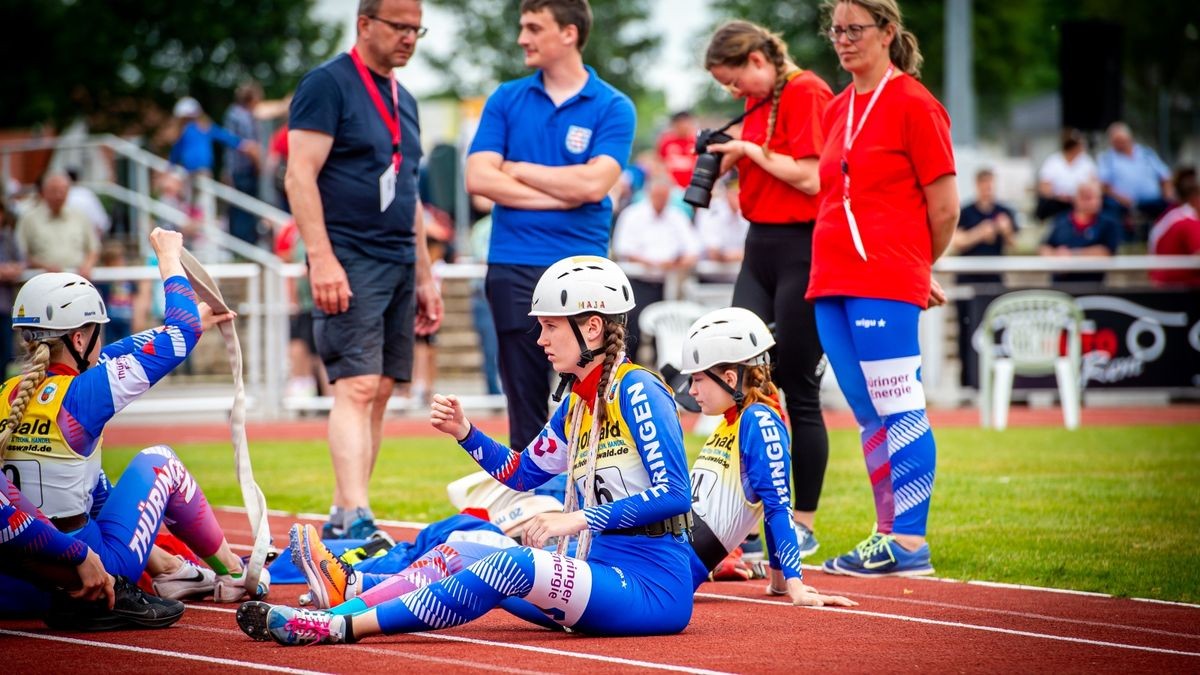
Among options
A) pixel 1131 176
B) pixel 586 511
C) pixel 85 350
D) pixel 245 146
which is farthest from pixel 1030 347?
pixel 245 146

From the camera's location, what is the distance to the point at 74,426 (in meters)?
6.19

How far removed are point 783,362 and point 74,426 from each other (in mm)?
3592

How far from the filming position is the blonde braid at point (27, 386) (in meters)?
6.09

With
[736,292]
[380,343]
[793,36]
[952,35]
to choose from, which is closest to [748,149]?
[736,292]

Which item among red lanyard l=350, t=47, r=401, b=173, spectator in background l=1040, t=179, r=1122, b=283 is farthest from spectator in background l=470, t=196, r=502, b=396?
red lanyard l=350, t=47, r=401, b=173

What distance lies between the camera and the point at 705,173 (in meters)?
8.30

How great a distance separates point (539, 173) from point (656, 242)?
1028 cm

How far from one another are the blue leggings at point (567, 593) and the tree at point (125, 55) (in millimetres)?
37927

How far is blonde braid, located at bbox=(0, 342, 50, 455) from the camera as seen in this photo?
6.09 metres

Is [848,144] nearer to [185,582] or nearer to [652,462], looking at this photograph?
[652,462]

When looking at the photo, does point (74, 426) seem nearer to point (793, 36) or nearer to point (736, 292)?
point (736, 292)

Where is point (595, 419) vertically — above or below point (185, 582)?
above

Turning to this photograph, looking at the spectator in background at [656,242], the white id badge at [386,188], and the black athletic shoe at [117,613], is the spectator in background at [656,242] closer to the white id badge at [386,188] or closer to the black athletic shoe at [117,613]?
the white id badge at [386,188]

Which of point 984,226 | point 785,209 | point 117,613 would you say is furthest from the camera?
point 984,226
